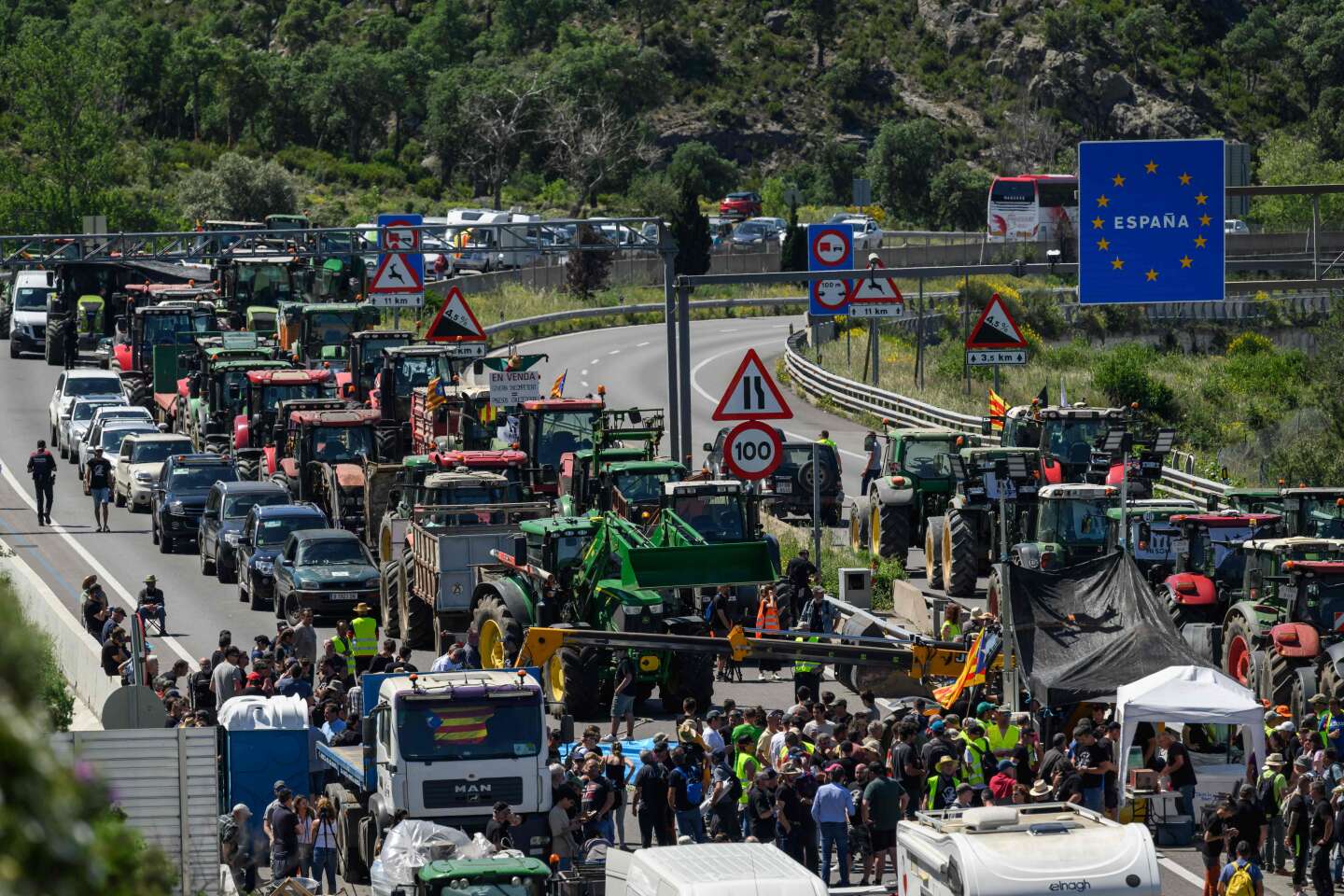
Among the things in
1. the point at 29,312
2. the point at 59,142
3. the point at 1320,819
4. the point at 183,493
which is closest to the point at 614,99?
the point at 59,142

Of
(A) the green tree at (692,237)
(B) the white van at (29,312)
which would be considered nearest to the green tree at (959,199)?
(A) the green tree at (692,237)

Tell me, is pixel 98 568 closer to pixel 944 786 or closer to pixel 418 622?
pixel 418 622

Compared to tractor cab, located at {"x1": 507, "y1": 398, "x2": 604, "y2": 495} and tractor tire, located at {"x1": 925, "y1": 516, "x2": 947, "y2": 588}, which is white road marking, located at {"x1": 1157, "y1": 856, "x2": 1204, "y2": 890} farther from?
tractor cab, located at {"x1": 507, "y1": 398, "x2": 604, "y2": 495}

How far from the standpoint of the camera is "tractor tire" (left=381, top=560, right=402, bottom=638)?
27.5 m

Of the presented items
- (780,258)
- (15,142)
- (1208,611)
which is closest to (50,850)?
(1208,611)

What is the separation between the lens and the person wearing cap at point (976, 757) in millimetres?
17781

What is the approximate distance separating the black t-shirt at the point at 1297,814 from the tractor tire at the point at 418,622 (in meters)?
12.9

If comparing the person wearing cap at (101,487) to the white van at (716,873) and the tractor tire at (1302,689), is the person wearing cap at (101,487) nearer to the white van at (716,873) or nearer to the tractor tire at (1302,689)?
the tractor tire at (1302,689)

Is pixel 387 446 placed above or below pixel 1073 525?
above

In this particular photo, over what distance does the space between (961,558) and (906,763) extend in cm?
1159

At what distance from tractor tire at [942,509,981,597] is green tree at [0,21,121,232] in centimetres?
5813

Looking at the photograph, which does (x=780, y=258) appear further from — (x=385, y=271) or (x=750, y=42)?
(x=750, y=42)

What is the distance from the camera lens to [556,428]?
3319cm

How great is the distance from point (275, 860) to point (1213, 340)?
186 feet
